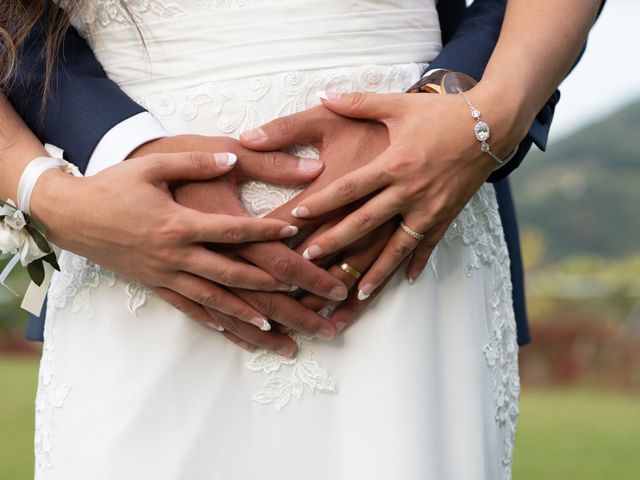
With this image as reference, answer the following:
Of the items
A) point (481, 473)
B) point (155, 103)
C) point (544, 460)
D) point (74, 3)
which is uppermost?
point (74, 3)

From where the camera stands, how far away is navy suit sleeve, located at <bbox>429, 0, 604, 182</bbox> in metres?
1.68

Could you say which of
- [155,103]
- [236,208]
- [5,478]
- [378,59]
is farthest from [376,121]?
[5,478]

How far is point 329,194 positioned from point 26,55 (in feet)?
2.08

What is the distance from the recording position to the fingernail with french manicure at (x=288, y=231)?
1.48 m

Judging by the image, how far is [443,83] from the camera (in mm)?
1569

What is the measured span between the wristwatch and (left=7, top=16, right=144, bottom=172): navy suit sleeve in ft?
1.55

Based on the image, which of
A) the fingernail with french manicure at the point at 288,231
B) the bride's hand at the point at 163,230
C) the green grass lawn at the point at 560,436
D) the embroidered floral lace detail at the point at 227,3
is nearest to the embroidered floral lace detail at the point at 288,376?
the bride's hand at the point at 163,230

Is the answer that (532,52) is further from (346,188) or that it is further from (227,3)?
(227,3)

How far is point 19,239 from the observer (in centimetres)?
161

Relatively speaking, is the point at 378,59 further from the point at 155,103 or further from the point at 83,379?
the point at 83,379

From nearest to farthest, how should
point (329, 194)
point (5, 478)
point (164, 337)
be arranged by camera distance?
1. point (329, 194)
2. point (164, 337)
3. point (5, 478)

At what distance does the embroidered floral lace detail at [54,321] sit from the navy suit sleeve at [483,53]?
698mm

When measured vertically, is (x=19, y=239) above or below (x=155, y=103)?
below

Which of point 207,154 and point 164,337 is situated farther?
point 164,337
